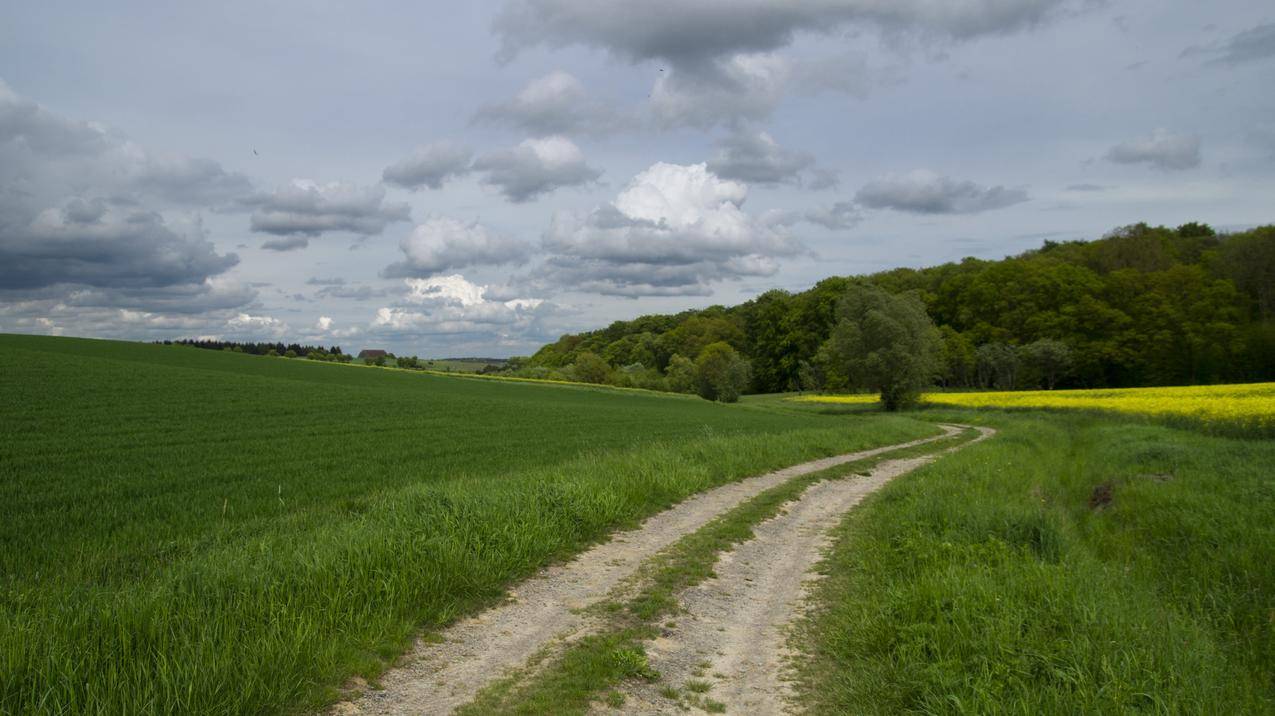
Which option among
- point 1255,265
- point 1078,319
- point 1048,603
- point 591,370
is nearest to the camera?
point 1048,603

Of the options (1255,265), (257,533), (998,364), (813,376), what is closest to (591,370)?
(813,376)

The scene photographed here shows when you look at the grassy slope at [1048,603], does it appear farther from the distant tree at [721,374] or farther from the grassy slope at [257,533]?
the distant tree at [721,374]

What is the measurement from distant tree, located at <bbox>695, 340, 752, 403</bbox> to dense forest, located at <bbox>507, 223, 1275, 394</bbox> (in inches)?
21.9

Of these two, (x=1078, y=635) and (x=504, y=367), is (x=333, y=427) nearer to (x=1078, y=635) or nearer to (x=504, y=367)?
(x=1078, y=635)

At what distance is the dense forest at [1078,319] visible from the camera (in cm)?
6556

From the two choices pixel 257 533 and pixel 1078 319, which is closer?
pixel 257 533

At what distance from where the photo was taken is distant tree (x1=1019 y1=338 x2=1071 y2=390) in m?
71.3

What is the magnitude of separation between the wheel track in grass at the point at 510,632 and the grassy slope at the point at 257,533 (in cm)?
31

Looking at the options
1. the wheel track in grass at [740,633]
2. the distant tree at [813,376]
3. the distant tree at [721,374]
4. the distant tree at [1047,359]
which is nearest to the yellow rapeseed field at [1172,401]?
the distant tree at [721,374]

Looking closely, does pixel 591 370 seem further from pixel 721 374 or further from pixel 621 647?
pixel 621 647

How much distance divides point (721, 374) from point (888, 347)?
119 ft

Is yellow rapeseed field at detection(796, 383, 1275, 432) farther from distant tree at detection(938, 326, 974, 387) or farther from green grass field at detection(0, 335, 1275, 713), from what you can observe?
distant tree at detection(938, 326, 974, 387)

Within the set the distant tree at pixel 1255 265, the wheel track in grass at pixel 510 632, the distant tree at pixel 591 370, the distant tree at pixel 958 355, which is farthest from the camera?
the distant tree at pixel 591 370

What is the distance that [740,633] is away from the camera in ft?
20.6
